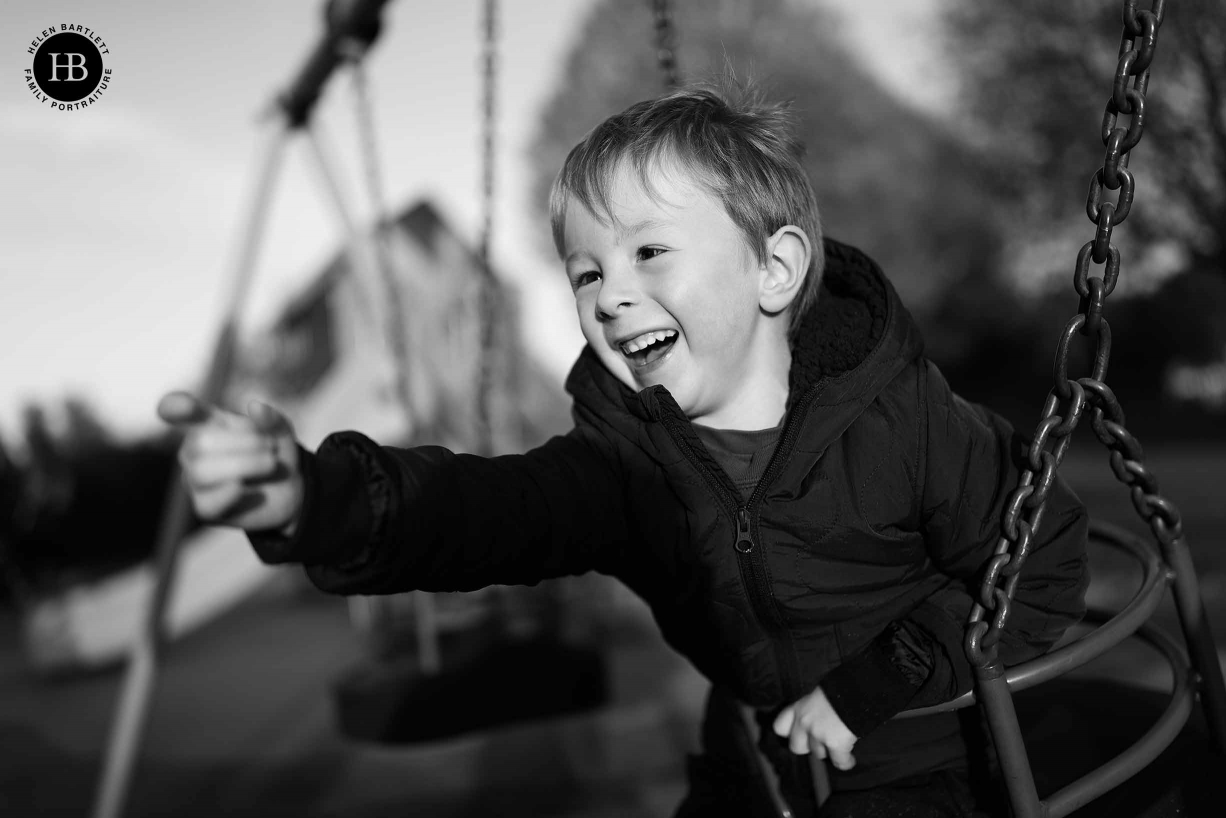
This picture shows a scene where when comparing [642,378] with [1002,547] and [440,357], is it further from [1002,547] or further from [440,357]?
[440,357]

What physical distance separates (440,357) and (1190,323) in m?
8.99

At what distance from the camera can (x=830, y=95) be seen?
9.92m

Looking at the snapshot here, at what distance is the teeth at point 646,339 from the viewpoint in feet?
3.36

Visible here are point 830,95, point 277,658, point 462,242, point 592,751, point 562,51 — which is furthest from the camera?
point 562,51

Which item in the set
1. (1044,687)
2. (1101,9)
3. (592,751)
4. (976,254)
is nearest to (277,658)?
(592,751)

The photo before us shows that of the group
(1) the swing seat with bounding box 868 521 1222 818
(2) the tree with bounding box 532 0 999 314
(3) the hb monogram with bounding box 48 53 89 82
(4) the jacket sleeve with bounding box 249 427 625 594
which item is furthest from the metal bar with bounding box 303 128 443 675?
(2) the tree with bounding box 532 0 999 314

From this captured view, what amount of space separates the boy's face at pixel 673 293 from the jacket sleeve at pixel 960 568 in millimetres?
196

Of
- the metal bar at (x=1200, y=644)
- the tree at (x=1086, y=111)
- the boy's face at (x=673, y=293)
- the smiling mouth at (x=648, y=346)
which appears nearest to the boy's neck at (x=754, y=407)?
the boy's face at (x=673, y=293)

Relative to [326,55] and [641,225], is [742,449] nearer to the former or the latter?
[641,225]

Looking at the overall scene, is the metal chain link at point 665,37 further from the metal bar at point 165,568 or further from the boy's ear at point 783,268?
the metal bar at point 165,568

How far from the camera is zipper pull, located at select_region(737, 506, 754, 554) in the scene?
39.5 inches

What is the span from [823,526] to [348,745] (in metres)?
2.95

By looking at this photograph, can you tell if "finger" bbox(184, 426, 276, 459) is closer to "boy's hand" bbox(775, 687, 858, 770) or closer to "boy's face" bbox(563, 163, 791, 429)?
"boy's face" bbox(563, 163, 791, 429)

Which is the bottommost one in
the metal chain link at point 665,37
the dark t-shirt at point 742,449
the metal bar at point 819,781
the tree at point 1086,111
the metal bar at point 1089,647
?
the metal bar at point 819,781
